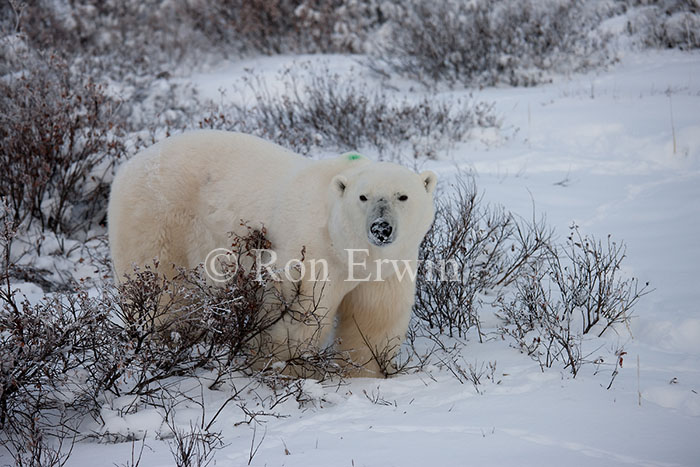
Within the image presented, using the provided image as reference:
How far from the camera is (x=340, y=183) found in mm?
2496

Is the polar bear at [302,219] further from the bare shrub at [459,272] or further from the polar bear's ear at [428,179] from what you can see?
the bare shrub at [459,272]

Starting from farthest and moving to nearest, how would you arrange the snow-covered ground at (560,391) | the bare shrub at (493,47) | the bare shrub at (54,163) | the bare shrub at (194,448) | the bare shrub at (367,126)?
the bare shrub at (493,47), the bare shrub at (367,126), the bare shrub at (54,163), the snow-covered ground at (560,391), the bare shrub at (194,448)

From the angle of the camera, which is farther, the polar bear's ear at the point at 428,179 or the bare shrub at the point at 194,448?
the polar bear's ear at the point at 428,179

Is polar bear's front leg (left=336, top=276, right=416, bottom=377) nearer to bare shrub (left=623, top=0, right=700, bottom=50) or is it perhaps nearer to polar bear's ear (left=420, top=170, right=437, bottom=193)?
polar bear's ear (left=420, top=170, right=437, bottom=193)

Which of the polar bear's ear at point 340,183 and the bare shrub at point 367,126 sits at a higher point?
the bare shrub at point 367,126

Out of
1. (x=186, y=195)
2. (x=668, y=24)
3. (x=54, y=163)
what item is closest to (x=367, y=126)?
(x=54, y=163)

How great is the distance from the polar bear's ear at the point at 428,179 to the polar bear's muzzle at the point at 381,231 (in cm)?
36

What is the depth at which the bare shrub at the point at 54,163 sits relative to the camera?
437cm

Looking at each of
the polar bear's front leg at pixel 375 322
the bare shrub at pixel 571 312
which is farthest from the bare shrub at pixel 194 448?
the bare shrub at pixel 571 312

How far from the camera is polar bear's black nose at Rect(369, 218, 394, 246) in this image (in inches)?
88.4

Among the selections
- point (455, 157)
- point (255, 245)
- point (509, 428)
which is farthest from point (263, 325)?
point (455, 157)

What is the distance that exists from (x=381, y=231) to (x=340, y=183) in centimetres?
35

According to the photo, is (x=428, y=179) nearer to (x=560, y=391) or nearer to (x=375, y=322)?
(x=375, y=322)

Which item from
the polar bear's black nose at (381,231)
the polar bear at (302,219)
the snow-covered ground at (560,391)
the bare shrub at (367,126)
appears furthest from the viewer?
the bare shrub at (367,126)
